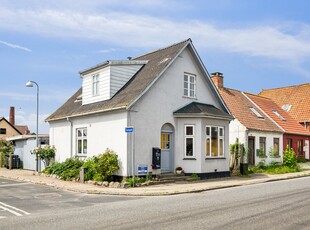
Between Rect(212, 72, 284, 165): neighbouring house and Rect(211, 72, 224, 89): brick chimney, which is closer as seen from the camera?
Rect(212, 72, 284, 165): neighbouring house

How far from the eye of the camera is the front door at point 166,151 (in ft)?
67.7

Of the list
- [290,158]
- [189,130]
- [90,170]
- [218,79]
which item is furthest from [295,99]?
[90,170]

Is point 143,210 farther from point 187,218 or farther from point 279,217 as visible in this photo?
point 279,217

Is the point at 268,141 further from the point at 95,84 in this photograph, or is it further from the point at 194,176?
the point at 95,84

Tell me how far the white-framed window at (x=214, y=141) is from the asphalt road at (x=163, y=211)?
6.24 meters

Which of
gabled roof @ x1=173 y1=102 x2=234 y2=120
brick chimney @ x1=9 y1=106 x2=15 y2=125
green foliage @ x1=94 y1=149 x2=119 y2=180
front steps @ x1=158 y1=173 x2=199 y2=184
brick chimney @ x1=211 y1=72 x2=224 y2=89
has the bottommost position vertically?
front steps @ x1=158 y1=173 x2=199 y2=184

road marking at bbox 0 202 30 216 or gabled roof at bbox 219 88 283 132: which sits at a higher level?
gabled roof at bbox 219 88 283 132

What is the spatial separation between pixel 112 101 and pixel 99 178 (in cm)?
437

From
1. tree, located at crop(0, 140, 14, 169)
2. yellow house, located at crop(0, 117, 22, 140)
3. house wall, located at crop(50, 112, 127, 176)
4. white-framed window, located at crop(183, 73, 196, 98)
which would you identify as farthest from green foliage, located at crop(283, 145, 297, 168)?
yellow house, located at crop(0, 117, 22, 140)

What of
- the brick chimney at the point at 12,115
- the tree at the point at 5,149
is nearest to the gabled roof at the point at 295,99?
the tree at the point at 5,149

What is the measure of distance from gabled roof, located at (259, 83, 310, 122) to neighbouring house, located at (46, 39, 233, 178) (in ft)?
59.3

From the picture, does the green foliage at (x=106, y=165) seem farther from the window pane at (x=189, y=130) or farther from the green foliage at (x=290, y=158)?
the green foliage at (x=290, y=158)

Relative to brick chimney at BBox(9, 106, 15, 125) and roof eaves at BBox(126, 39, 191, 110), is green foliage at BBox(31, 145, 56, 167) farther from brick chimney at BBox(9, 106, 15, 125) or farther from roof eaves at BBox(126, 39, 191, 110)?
brick chimney at BBox(9, 106, 15, 125)

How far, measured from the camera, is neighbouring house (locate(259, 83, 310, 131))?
38625 mm
